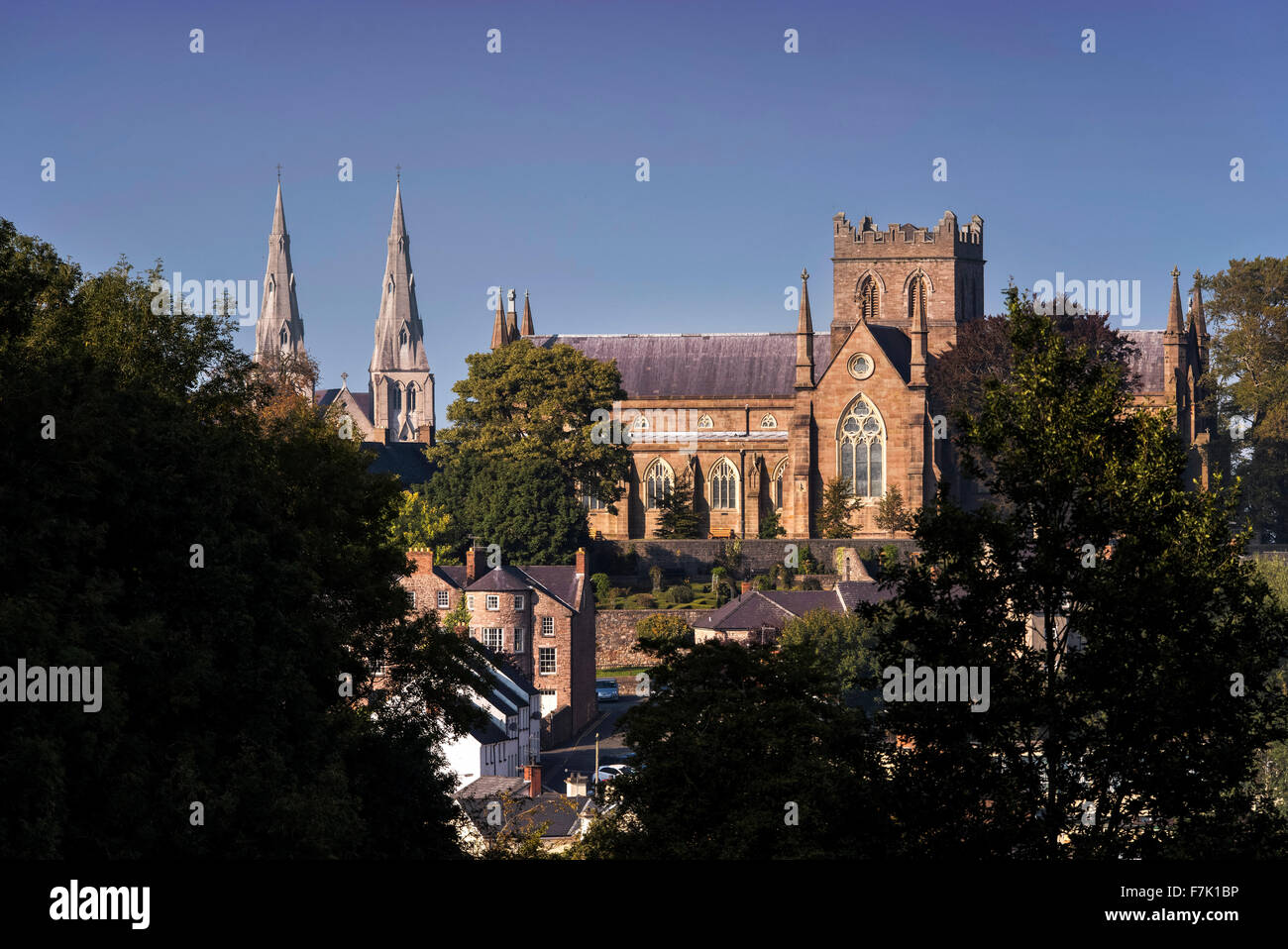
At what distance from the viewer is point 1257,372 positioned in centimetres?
10444

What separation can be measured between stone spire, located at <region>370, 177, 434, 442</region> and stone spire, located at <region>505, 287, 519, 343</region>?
73223 mm

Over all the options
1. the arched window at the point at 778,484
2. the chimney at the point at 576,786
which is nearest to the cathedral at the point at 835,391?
the arched window at the point at 778,484

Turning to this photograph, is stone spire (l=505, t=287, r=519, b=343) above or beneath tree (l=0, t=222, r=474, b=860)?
above

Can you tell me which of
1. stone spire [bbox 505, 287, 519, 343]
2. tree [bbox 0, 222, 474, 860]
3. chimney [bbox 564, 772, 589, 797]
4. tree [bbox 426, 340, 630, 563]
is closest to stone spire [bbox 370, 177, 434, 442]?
stone spire [bbox 505, 287, 519, 343]

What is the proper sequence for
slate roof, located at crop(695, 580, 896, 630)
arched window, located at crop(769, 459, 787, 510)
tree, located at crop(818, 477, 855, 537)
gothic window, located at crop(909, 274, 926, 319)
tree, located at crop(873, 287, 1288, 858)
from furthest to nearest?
gothic window, located at crop(909, 274, 926, 319)
arched window, located at crop(769, 459, 787, 510)
tree, located at crop(818, 477, 855, 537)
slate roof, located at crop(695, 580, 896, 630)
tree, located at crop(873, 287, 1288, 858)

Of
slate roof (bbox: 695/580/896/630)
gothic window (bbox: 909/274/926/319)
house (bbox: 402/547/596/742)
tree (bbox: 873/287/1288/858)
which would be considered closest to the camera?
tree (bbox: 873/287/1288/858)

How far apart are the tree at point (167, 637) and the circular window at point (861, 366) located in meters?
64.5

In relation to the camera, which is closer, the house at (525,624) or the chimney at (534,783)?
the chimney at (534,783)

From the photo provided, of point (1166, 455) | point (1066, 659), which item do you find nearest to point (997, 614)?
point (1066, 659)

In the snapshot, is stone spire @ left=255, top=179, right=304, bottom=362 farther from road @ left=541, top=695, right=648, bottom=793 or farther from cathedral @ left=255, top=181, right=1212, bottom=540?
road @ left=541, top=695, right=648, bottom=793

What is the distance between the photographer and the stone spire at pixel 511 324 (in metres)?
113

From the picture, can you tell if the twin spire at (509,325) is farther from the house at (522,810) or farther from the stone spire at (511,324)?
the house at (522,810)

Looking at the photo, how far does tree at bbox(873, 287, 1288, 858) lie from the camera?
75.5 feet

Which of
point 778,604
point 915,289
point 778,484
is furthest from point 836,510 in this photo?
point 915,289
